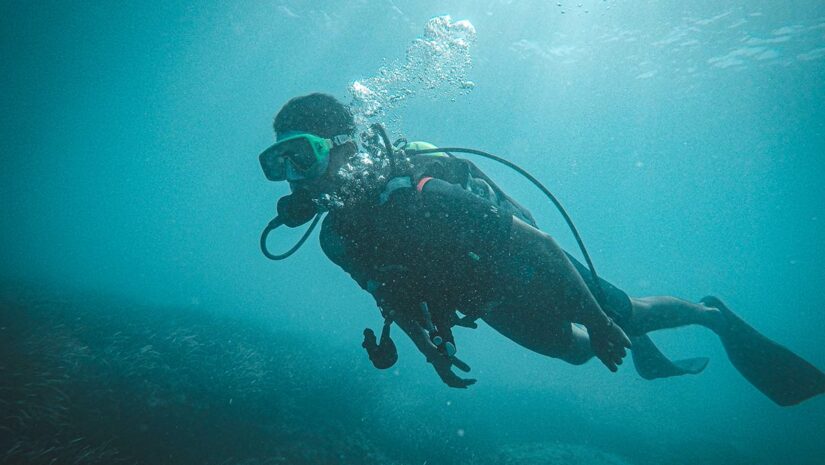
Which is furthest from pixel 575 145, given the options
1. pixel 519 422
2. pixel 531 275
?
pixel 531 275

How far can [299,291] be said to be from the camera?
9719cm

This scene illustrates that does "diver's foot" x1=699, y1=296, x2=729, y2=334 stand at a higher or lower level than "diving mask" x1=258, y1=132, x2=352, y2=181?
higher

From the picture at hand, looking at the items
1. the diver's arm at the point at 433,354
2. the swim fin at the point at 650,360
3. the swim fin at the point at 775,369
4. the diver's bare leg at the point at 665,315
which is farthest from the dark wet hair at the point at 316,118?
the swim fin at the point at 775,369

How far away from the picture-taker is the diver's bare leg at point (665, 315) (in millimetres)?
3408

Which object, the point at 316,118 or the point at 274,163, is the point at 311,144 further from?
the point at 316,118

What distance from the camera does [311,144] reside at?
109 inches

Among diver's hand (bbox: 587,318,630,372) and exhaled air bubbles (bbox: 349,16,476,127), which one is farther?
exhaled air bubbles (bbox: 349,16,476,127)

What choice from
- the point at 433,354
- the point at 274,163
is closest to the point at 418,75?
the point at 274,163

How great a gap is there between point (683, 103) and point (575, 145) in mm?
17803

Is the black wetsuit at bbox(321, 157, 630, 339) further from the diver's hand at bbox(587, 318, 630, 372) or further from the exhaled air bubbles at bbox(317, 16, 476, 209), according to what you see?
the diver's hand at bbox(587, 318, 630, 372)

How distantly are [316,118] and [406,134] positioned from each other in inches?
1303

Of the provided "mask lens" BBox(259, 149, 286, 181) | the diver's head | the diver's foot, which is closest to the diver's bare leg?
the diver's foot

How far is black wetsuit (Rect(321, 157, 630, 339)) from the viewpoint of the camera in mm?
2379

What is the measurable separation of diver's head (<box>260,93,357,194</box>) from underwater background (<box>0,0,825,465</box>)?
3.71m
